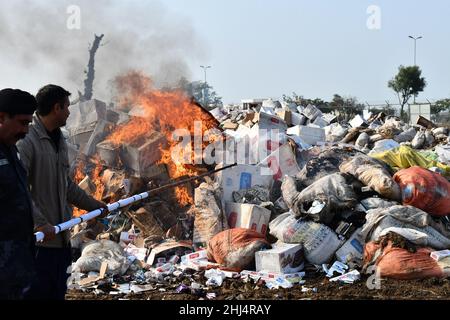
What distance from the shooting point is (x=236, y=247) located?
17.6ft

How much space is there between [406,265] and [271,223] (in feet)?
5.05

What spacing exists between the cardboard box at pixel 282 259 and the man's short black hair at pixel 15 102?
3.12 meters

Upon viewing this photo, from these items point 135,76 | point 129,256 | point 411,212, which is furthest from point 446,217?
point 135,76

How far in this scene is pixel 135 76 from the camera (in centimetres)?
1011

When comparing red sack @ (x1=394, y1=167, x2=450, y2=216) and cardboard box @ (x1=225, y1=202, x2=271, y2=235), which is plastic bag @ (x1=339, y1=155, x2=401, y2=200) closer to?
red sack @ (x1=394, y1=167, x2=450, y2=216)

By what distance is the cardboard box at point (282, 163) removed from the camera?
699cm

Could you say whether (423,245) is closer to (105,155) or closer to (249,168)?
(249,168)

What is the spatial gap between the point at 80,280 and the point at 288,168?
10.2 feet

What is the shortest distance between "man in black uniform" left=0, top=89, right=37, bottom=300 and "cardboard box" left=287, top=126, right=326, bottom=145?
22.1 ft

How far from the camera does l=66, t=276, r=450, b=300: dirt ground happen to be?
4359 mm

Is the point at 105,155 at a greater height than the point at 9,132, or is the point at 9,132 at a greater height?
the point at 9,132

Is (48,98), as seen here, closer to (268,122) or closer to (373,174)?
(373,174)

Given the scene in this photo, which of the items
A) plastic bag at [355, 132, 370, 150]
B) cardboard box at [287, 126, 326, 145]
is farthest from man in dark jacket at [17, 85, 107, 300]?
plastic bag at [355, 132, 370, 150]
